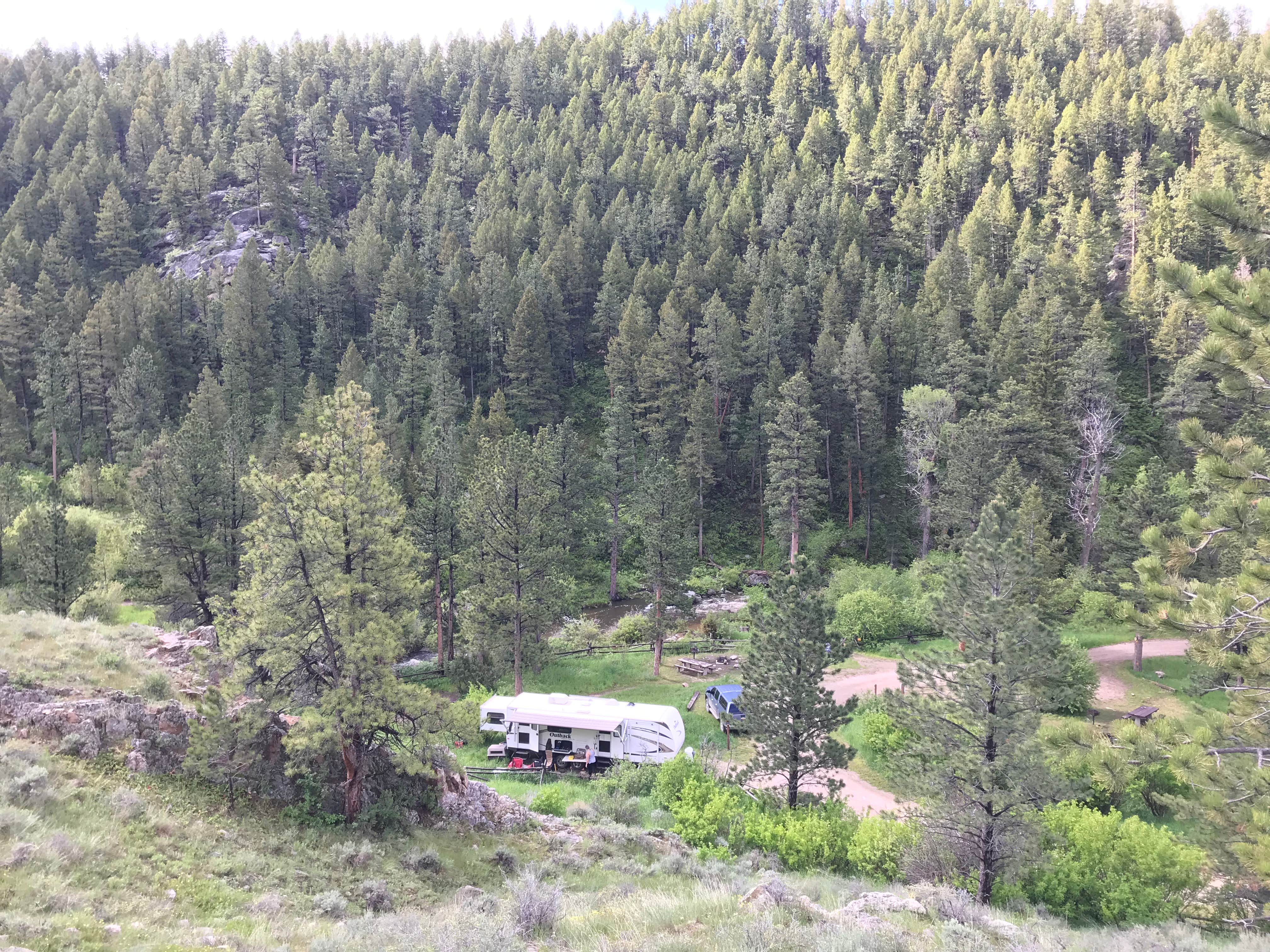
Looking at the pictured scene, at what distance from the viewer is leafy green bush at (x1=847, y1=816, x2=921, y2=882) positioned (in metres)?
18.4

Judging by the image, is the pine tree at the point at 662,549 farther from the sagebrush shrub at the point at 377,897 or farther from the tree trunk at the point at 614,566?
the sagebrush shrub at the point at 377,897

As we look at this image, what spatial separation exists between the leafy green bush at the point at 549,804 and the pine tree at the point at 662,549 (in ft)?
46.8

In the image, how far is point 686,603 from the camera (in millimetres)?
37156

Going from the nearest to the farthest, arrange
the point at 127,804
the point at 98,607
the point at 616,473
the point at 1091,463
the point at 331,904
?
the point at 331,904
the point at 127,804
the point at 98,607
the point at 1091,463
the point at 616,473

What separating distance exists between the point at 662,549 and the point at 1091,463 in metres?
30.7

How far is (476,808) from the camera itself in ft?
61.1

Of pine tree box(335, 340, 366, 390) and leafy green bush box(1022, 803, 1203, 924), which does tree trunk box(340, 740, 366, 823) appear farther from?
pine tree box(335, 340, 366, 390)

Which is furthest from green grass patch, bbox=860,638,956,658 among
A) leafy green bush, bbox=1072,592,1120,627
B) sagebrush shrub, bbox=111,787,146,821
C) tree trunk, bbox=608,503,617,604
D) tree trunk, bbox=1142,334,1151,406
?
tree trunk, bbox=1142,334,1151,406

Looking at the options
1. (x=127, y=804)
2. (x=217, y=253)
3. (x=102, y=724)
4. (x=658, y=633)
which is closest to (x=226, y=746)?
(x=127, y=804)

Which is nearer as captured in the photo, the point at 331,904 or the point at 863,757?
the point at 331,904

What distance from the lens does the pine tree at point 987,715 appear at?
54.5 feet

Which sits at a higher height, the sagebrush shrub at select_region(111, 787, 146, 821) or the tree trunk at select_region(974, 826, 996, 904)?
the sagebrush shrub at select_region(111, 787, 146, 821)

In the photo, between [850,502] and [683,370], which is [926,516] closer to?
[850,502]

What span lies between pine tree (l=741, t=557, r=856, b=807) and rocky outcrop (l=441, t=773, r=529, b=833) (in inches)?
260
